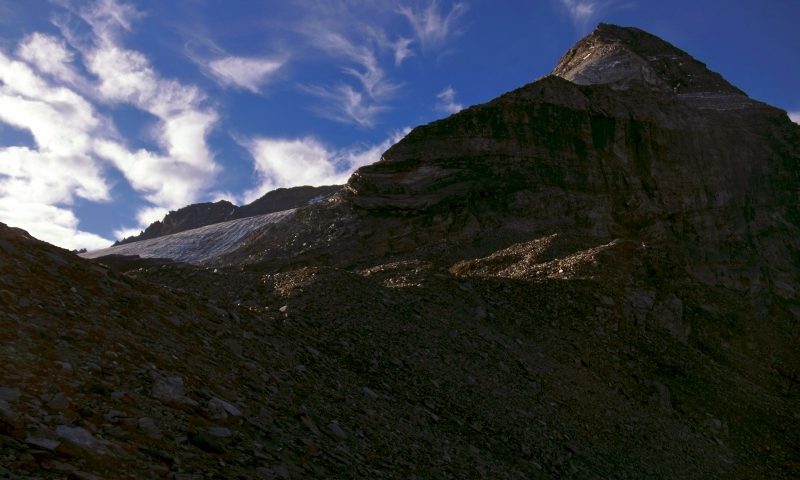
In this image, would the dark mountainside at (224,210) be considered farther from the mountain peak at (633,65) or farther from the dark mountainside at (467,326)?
the dark mountainside at (467,326)

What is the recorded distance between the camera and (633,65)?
1692 inches

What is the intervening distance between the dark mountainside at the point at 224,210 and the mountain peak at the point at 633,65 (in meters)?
39.2

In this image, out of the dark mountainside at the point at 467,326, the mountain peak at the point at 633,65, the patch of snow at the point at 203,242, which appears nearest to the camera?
the dark mountainside at the point at 467,326

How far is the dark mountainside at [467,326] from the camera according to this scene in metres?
5.74

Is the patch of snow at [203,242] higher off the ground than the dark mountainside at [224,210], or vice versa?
A: the dark mountainside at [224,210]

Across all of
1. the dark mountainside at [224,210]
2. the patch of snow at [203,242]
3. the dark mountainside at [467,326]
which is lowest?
the dark mountainside at [467,326]

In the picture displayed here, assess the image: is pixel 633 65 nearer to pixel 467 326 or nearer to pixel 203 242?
pixel 203 242

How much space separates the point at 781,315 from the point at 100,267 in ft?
107

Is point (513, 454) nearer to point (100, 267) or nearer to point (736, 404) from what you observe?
point (100, 267)

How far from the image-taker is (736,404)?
55.1 ft

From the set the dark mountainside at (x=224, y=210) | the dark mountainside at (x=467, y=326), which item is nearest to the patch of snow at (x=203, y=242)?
the dark mountainside at (x=467, y=326)

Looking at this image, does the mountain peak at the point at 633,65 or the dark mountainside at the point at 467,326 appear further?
the mountain peak at the point at 633,65

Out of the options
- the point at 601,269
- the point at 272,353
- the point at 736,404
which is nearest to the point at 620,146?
the point at 601,269

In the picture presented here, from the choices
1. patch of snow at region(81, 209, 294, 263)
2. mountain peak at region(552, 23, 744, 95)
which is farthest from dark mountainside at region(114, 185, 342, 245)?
mountain peak at region(552, 23, 744, 95)
